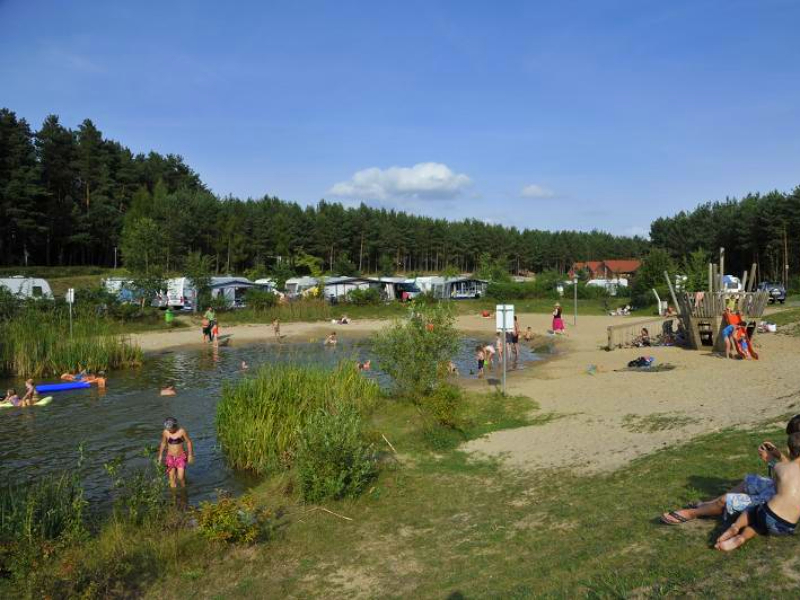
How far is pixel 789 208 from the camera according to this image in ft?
168

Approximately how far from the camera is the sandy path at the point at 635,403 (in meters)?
9.83

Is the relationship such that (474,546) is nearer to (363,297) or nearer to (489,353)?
(489,353)

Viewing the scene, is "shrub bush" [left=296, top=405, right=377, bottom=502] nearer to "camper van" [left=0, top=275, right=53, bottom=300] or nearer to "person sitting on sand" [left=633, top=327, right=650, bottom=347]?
"person sitting on sand" [left=633, top=327, right=650, bottom=347]

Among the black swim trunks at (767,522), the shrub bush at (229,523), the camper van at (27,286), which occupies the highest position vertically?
the camper van at (27,286)

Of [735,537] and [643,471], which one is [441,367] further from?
[735,537]

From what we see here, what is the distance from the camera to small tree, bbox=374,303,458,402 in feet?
48.5

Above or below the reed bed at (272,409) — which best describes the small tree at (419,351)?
above

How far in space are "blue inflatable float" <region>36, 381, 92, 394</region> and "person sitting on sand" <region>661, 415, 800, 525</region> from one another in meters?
19.4

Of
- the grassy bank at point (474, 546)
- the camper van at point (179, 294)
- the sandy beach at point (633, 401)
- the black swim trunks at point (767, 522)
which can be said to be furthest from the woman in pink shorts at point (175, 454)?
the camper van at point (179, 294)

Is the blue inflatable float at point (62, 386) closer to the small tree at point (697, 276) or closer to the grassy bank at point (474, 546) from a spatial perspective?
the grassy bank at point (474, 546)

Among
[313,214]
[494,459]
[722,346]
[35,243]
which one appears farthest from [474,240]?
[494,459]

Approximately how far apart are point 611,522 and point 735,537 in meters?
1.46

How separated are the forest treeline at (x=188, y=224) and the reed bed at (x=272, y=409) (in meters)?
28.5

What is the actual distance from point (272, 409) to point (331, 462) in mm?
3581
